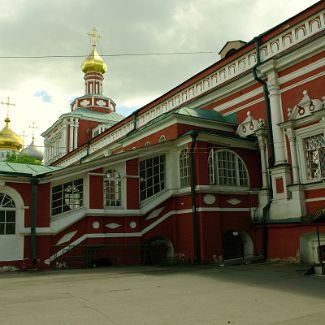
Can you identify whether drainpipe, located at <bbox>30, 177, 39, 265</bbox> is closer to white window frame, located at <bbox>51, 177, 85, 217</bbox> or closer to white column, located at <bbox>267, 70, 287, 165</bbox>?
white window frame, located at <bbox>51, 177, 85, 217</bbox>

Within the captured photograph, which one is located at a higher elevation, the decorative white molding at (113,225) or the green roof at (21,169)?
the green roof at (21,169)

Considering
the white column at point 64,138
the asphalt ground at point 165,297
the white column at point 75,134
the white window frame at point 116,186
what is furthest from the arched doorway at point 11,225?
the white column at point 64,138

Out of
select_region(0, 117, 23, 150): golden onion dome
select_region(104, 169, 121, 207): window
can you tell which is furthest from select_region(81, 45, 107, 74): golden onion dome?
select_region(104, 169, 121, 207): window

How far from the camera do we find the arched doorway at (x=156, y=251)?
15.1m

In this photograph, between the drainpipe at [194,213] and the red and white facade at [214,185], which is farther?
the drainpipe at [194,213]

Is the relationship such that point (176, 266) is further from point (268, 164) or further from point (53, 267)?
point (268, 164)

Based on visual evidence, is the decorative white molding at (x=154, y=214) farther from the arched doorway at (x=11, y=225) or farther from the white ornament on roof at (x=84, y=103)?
the white ornament on roof at (x=84, y=103)

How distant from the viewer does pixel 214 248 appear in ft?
47.4

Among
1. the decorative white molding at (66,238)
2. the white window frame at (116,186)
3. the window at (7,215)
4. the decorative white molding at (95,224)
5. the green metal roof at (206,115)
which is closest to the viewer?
the window at (7,215)

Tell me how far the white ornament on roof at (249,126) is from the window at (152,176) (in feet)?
12.1

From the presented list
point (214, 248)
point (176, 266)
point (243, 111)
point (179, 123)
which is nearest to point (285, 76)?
point (243, 111)

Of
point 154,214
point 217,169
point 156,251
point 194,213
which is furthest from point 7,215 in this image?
point 217,169

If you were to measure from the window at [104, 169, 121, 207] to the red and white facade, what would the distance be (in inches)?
1.8

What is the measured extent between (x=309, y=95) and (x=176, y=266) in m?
7.73
